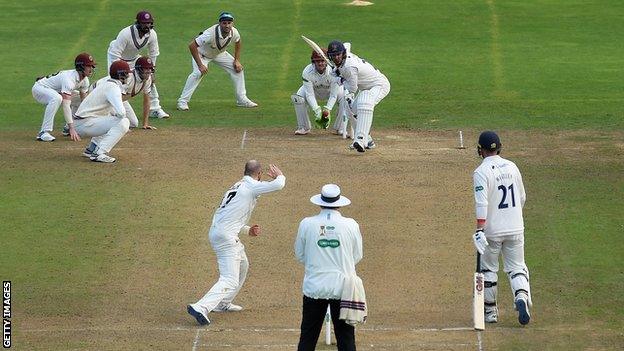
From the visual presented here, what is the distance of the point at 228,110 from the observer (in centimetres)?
2759

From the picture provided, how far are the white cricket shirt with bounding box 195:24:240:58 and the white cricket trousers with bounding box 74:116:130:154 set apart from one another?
4.27 m

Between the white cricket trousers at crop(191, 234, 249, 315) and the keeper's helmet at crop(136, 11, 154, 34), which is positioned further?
the keeper's helmet at crop(136, 11, 154, 34)

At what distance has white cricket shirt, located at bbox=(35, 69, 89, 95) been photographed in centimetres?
2422

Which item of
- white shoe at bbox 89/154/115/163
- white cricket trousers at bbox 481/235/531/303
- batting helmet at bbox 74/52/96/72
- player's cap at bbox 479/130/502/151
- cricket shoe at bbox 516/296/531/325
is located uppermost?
player's cap at bbox 479/130/502/151

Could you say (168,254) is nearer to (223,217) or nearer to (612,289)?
(223,217)

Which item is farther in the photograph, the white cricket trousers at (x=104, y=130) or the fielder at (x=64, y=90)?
the fielder at (x=64, y=90)

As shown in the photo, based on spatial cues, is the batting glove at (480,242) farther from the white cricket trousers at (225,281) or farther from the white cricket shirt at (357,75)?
the white cricket shirt at (357,75)

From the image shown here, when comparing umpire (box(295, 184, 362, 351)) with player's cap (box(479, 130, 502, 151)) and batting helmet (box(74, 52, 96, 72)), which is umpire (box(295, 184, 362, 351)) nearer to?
player's cap (box(479, 130, 502, 151))

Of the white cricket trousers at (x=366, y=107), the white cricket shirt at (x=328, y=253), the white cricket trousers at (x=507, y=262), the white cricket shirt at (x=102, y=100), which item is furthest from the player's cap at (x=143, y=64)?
the white cricket shirt at (x=328, y=253)

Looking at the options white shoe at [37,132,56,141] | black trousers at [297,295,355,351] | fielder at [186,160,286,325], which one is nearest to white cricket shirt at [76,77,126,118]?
white shoe at [37,132,56,141]

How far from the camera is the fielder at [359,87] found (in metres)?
23.3

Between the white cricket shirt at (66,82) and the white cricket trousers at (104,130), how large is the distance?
744 mm

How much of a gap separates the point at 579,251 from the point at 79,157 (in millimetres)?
9426

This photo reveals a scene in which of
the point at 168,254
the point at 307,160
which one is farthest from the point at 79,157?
the point at 168,254
